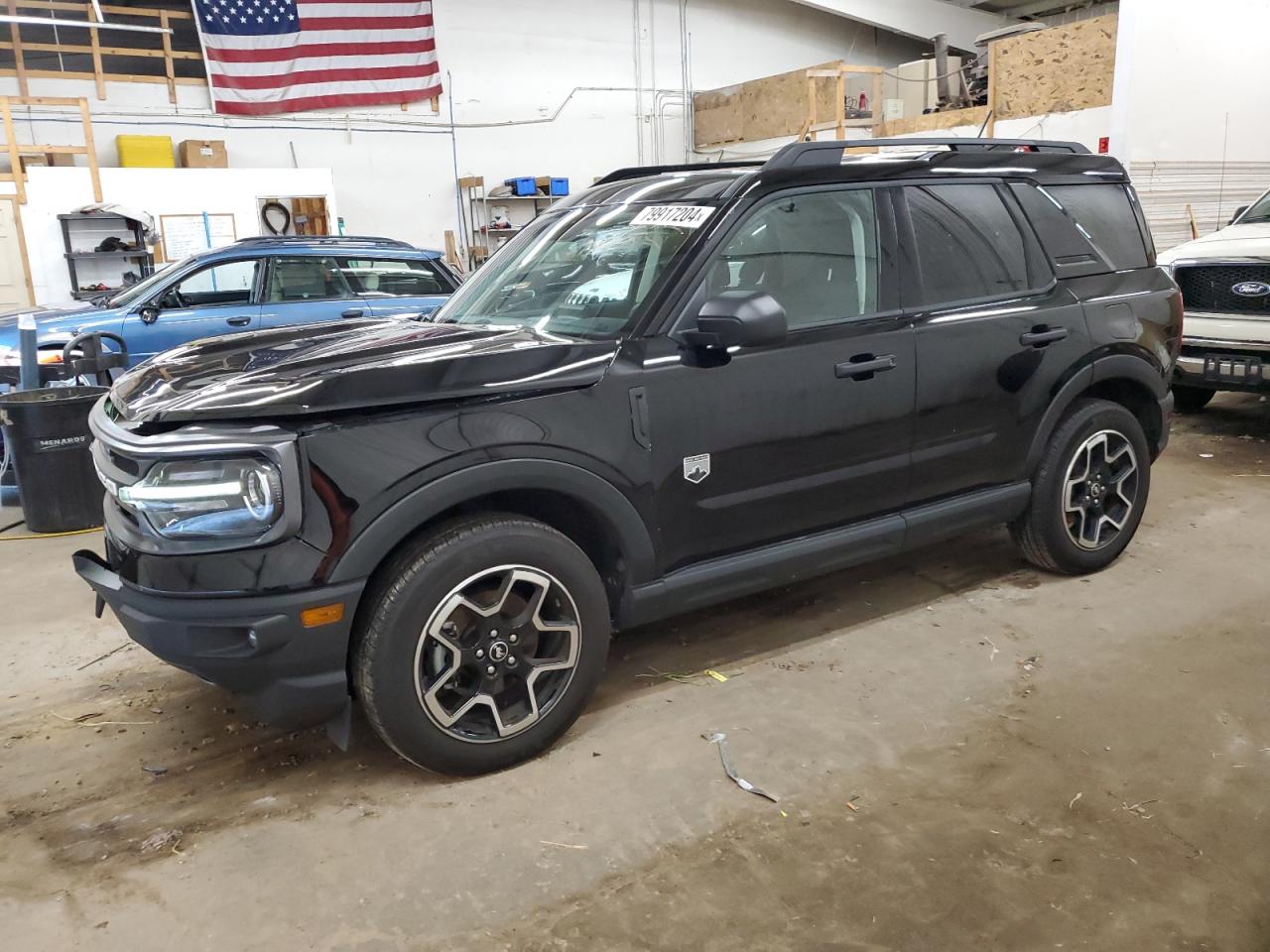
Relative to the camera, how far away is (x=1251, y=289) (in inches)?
249

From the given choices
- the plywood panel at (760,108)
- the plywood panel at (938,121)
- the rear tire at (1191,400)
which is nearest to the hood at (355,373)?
the rear tire at (1191,400)

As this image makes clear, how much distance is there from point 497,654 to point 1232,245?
6.51 metres

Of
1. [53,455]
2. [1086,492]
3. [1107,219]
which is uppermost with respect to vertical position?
[1107,219]

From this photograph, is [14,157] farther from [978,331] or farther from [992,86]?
[992,86]

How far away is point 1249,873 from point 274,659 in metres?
2.44

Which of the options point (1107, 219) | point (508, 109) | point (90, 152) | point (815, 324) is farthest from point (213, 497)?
point (508, 109)

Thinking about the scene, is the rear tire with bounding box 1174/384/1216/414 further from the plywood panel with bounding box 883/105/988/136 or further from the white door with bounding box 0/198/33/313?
the white door with bounding box 0/198/33/313

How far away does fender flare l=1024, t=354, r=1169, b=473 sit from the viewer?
3.72 meters

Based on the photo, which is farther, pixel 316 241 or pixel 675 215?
pixel 316 241

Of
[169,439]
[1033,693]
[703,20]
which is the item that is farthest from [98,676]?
[703,20]

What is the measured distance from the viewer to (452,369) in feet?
8.30

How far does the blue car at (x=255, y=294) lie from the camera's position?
272 inches

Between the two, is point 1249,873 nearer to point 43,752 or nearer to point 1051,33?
point 43,752

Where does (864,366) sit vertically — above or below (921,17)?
below
